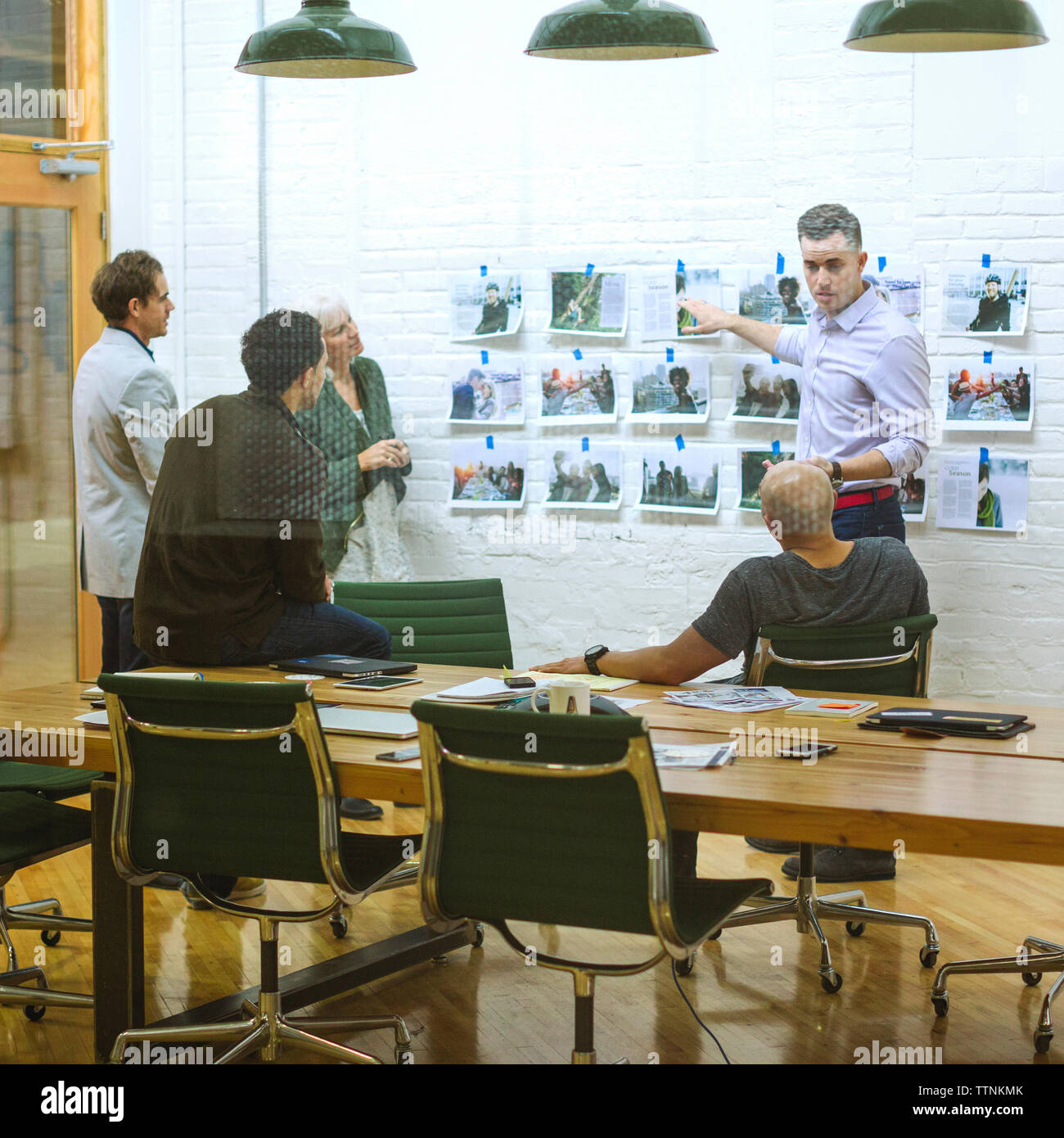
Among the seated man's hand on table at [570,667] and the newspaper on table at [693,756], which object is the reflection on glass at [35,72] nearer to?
the seated man's hand on table at [570,667]

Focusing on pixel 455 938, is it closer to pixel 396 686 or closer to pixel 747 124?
pixel 396 686

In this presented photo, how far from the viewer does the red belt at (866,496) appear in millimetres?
4613

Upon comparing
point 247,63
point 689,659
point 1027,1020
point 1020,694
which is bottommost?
point 1027,1020

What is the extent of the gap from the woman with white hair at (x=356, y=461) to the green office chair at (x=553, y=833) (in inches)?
122

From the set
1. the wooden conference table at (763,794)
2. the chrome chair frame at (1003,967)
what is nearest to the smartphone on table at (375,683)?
the wooden conference table at (763,794)

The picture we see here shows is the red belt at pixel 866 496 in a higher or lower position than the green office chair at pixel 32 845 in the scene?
higher

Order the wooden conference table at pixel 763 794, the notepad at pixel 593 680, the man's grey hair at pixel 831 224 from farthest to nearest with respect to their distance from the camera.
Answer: the man's grey hair at pixel 831 224 < the notepad at pixel 593 680 < the wooden conference table at pixel 763 794

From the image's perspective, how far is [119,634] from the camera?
5035 mm

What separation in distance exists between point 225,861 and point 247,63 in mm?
2386

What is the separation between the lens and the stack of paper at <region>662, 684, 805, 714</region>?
3.22m

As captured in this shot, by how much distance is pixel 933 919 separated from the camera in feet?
13.3

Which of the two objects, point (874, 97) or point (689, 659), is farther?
point (874, 97)

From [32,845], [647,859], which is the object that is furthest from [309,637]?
[647,859]
